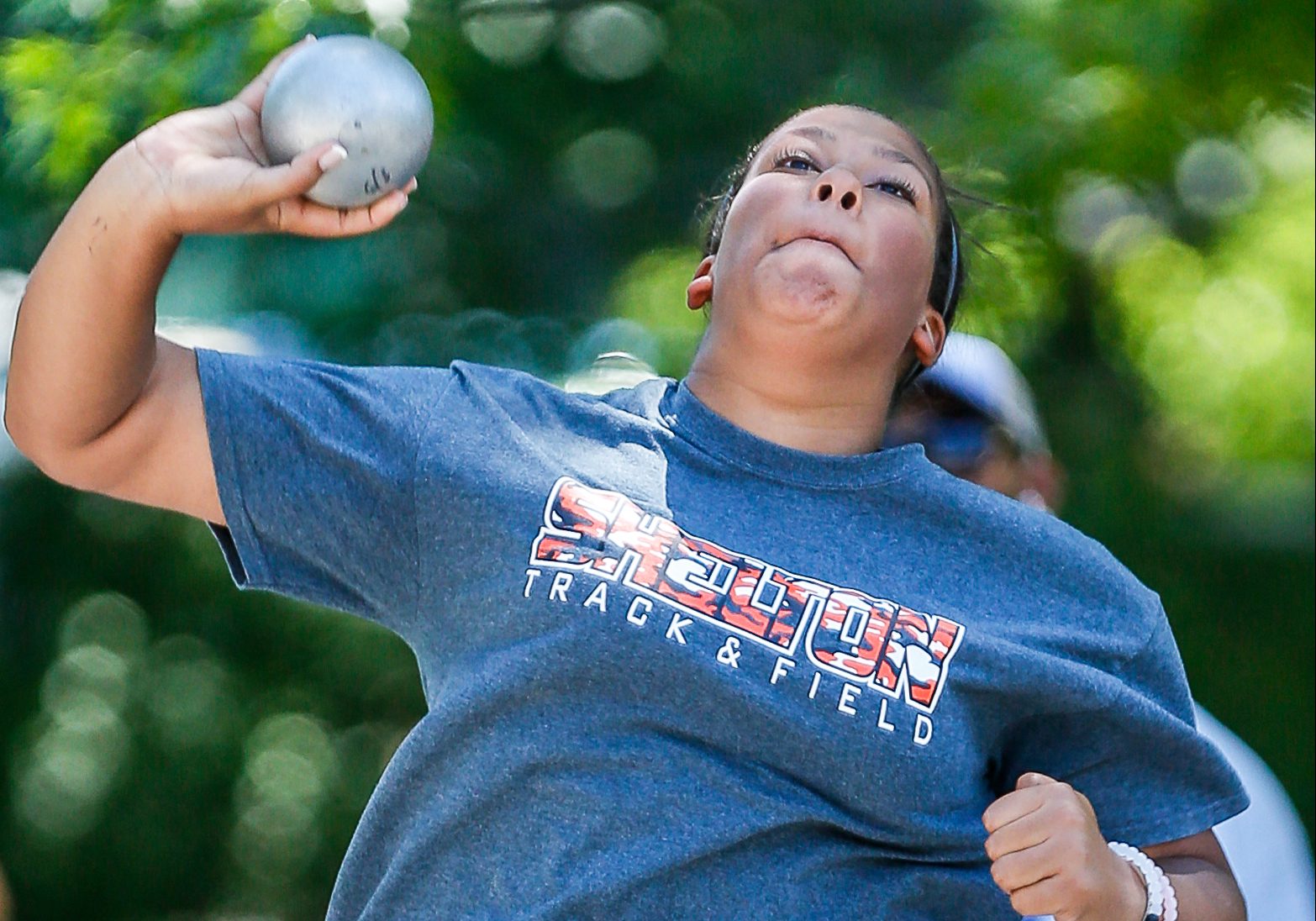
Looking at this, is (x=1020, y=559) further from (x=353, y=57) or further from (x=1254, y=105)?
(x=1254, y=105)

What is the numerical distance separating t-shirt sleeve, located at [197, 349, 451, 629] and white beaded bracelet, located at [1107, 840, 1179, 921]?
2.70ft

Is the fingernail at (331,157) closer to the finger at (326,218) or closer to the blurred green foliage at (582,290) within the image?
the finger at (326,218)

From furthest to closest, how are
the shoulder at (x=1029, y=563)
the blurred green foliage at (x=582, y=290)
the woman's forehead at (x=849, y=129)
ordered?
the blurred green foliage at (x=582, y=290)
the woman's forehead at (x=849, y=129)
the shoulder at (x=1029, y=563)

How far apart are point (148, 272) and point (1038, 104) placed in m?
2.87

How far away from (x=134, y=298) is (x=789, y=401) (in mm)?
796

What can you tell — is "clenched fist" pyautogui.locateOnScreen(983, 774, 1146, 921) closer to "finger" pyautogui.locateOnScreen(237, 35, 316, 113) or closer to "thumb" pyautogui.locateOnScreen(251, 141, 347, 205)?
"thumb" pyautogui.locateOnScreen(251, 141, 347, 205)

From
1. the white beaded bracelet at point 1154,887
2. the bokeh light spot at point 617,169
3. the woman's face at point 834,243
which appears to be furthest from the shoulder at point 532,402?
the bokeh light spot at point 617,169

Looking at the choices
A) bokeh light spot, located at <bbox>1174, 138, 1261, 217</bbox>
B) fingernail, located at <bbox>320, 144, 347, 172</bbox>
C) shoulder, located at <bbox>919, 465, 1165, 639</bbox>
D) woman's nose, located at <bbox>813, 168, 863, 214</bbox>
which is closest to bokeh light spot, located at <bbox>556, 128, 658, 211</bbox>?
bokeh light spot, located at <bbox>1174, 138, 1261, 217</bbox>

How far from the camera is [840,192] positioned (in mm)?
1984

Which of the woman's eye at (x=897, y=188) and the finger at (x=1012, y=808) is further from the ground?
the woman's eye at (x=897, y=188)

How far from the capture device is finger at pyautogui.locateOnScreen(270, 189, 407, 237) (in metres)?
1.61

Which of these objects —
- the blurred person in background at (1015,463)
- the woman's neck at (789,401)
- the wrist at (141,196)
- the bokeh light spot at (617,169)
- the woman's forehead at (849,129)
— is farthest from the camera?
the bokeh light spot at (617,169)

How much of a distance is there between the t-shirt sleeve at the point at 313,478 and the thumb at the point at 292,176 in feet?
0.73

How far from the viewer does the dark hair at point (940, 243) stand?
220 centimetres
